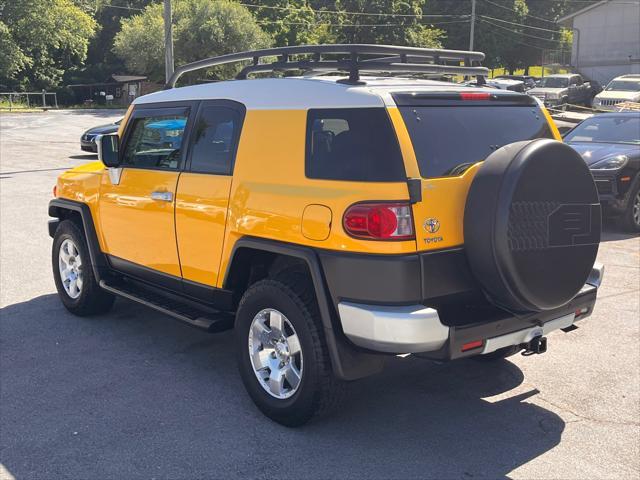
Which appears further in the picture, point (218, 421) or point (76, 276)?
point (76, 276)

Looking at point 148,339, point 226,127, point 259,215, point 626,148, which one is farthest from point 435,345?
point 626,148

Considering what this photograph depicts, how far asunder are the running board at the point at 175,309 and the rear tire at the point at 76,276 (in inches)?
11.0

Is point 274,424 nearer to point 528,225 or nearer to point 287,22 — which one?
point 528,225

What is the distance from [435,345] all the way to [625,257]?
5838mm

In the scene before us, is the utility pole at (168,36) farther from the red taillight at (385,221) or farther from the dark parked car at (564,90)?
the dark parked car at (564,90)

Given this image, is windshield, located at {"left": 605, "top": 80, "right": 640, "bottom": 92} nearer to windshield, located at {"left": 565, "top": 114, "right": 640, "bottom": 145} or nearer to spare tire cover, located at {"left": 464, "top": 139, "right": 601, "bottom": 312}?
windshield, located at {"left": 565, "top": 114, "right": 640, "bottom": 145}

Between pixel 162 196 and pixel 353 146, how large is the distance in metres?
1.76

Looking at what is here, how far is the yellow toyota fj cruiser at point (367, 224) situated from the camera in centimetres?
348

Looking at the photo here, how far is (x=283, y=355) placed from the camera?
4016 millimetres

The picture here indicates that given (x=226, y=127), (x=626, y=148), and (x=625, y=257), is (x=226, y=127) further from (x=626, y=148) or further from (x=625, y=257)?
(x=626, y=148)

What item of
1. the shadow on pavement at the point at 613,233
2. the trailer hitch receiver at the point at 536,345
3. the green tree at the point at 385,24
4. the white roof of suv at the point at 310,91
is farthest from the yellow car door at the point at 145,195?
the green tree at the point at 385,24

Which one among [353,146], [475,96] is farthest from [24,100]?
[353,146]

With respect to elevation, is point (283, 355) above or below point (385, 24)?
below

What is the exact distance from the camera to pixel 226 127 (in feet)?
14.6
